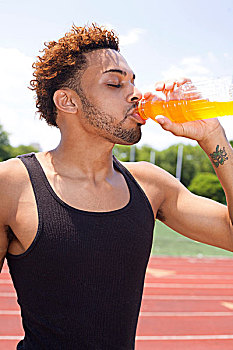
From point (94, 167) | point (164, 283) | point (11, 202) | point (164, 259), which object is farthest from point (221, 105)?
point (164, 259)

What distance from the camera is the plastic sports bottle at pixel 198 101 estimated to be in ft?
5.84

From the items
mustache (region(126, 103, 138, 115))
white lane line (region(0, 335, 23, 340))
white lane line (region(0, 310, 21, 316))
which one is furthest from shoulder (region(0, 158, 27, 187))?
white lane line (region(0, 310, 21, 316))

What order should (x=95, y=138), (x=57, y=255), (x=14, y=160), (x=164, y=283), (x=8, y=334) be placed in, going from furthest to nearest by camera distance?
(x=164, y=283) < (x=8, y=334) < (x=95, y=138) < (x=14, y=160) < (x=57, y=255)

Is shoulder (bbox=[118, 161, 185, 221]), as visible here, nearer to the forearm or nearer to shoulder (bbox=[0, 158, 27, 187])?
the forearm

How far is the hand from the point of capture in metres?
1.71

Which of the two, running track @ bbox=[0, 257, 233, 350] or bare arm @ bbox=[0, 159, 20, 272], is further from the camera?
running track @ bbox=[0, 257, 233, 350]

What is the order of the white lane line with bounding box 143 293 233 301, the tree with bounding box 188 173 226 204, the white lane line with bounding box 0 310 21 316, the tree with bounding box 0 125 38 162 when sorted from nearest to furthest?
the white lane line with bounding box 0 310 21 316 → the white lane line with bounding box 143 293 233 301 → the tree with bounding box 188 173 226 204 → the tree with bounding box 0 125 38 162

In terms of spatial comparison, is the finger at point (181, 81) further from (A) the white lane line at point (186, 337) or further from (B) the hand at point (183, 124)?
(A) the white lane line at point (186, 337)

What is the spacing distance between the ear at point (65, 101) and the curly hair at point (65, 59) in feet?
0.09

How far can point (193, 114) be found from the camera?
181 centimetres

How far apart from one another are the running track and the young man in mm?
3395

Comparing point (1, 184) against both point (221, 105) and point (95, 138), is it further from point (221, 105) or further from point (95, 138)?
point (221, 105)

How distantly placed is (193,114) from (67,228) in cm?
71

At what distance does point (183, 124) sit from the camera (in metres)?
1.76
